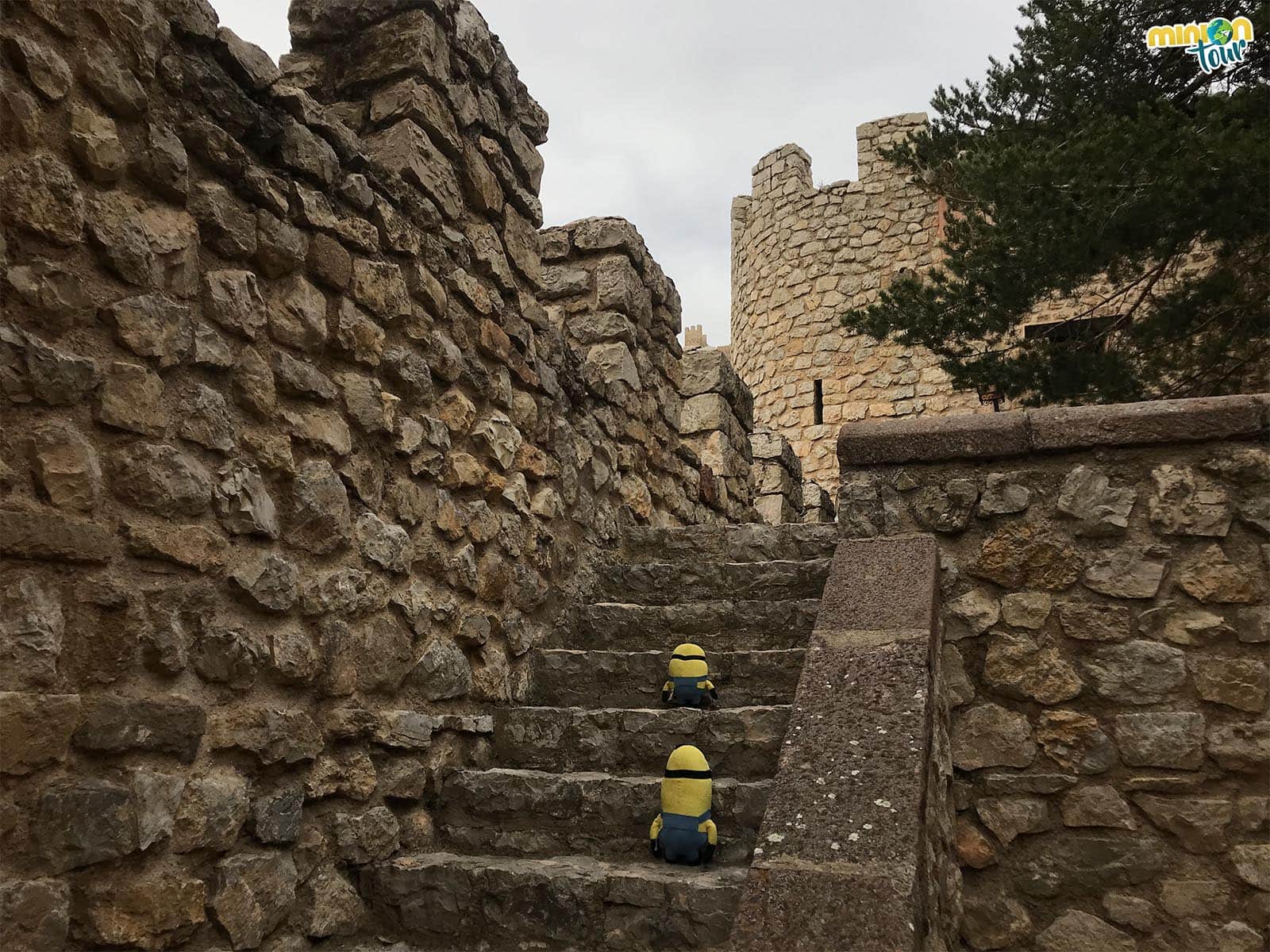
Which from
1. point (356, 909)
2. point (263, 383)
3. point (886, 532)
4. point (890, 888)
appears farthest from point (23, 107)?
point (886, 532)

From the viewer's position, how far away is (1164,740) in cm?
297

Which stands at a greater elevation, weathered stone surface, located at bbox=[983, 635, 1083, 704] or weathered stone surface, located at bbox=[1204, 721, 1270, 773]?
weathered stone surface, located at bbox=[983, 635, 1083, 704]

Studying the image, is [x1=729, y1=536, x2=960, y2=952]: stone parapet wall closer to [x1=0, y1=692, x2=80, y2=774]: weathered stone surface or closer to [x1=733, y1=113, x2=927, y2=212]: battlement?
[x1=0, y1=692, x2=80, y2=774]: weathered stone surface

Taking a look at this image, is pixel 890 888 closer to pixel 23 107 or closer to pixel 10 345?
pixel 10 345

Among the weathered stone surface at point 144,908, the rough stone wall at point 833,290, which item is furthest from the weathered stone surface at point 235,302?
the rough stone wall at point 833,290

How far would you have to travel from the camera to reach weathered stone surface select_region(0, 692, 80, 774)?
5.56 feet

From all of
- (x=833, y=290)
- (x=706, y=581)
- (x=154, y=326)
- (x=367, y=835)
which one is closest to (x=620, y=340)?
(x=706, y=581)

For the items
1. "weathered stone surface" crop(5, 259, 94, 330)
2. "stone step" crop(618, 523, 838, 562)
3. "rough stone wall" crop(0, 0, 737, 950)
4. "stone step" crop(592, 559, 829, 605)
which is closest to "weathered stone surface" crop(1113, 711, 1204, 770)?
"stone step" crop(592, 559, 829, 605)

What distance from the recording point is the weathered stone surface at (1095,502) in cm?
312

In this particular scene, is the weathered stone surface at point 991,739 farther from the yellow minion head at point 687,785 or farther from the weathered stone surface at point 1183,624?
the yellow minion head at point 687,785

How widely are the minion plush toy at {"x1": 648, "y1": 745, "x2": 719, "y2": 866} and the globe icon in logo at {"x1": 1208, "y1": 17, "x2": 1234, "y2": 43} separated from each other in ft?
21.8

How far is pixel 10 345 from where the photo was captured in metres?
1.79

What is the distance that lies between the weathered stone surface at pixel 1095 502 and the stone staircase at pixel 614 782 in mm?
1014

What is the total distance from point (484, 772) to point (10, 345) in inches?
72.3
